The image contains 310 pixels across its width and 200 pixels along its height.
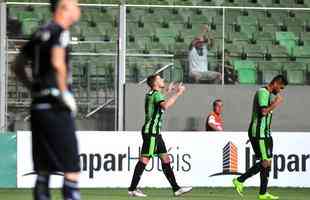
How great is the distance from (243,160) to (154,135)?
3981mm

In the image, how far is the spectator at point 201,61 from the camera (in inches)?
907

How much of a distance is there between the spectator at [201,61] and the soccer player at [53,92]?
14.2 meters

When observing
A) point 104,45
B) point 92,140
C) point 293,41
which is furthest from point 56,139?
point 293,41

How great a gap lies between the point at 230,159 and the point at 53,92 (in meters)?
12.4

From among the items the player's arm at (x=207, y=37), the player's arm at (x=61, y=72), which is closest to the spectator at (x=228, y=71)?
the player's arm at (x=207, y=37)

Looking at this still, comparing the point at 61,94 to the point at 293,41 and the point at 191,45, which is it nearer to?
the point at 191,45

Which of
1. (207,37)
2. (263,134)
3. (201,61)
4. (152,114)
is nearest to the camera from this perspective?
(263,134)

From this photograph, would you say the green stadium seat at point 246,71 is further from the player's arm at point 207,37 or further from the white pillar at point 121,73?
the white pillar at point 121,73

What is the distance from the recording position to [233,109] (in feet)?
78.0

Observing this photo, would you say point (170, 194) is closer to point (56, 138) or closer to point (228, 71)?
point (228, 71)

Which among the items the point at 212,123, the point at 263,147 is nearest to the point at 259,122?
the point at 263,147

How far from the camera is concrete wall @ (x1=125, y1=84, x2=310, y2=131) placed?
2355 cm

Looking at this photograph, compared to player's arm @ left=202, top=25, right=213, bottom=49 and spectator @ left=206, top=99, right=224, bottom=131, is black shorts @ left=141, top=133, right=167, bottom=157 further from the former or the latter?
player's arm @ left=202, top=25, right=213, bottom=49

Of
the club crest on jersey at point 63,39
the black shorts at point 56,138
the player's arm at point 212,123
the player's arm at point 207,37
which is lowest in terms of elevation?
the player's arm at point 212,123
